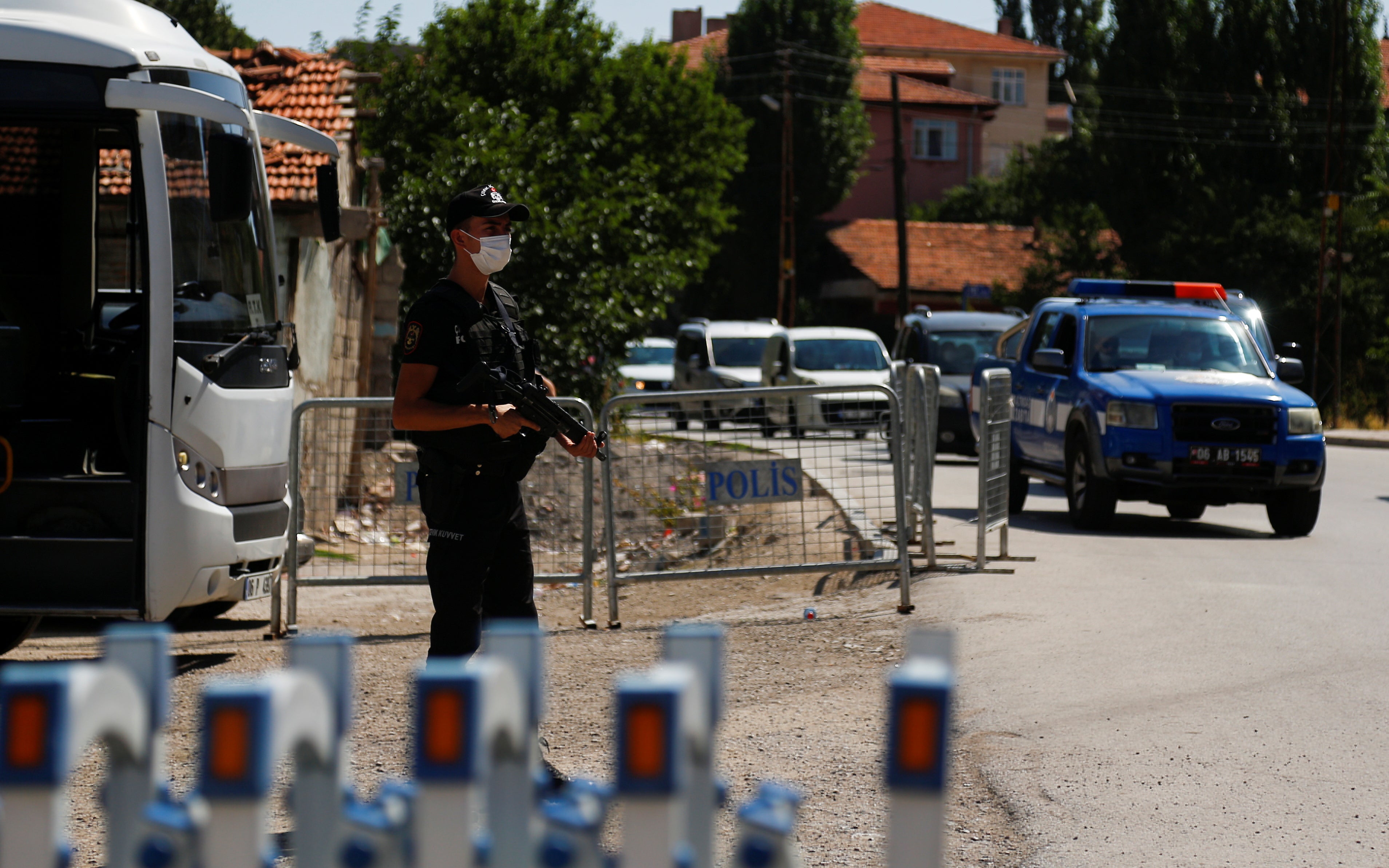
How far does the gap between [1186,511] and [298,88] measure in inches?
431

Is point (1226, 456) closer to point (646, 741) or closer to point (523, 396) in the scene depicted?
point (523, 396)

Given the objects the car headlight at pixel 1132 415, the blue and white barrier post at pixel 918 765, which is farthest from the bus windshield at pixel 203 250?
the car headlight at pixel 1132 415

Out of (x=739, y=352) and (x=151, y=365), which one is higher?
(x=151, y=365)

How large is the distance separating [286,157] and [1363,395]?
2580 cm

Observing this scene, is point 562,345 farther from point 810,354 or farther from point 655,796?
point 655,796

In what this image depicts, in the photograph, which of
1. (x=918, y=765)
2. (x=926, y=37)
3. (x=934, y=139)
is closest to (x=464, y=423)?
(x=918, y=765)

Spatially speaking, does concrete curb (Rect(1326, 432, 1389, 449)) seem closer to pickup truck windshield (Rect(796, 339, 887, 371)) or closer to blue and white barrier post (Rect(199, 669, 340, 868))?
pickup truck windshield (Rect(796, 339, 887, 371))

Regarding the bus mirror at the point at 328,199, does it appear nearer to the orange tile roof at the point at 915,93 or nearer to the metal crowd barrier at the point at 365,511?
the metal crowd barrier at the point at 365,511

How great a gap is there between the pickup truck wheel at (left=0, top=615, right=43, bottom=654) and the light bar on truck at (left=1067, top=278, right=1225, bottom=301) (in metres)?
9.92

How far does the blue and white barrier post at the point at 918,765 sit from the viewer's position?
1896 millimetres

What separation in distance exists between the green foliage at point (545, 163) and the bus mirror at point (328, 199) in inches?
506

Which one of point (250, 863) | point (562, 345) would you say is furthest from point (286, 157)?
point (250, 863)

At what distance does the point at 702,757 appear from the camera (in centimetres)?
212

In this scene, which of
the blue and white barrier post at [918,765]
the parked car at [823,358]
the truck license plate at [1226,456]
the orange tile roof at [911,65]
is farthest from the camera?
the orange tile roof at [911,65]
